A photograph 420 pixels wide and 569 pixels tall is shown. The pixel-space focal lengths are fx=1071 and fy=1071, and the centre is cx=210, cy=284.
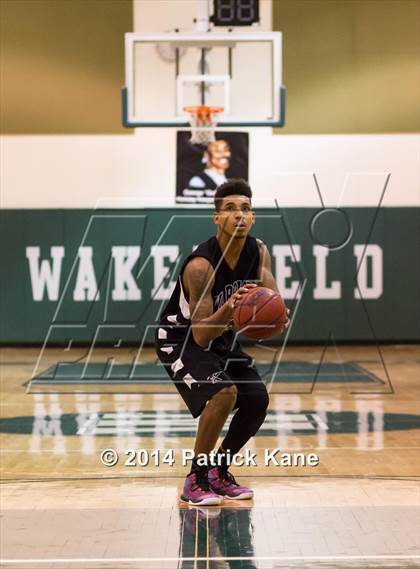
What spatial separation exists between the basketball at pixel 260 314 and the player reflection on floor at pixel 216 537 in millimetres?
1004

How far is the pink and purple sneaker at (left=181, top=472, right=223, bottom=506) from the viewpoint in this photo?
6.15m

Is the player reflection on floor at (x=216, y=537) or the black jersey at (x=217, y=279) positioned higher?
the black jersey at (x=217, y=279)

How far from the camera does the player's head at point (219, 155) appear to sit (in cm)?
1529

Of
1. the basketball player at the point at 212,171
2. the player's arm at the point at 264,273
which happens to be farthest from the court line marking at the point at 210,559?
the basketball player at the point at 212,171

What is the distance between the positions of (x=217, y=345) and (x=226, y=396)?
36cm

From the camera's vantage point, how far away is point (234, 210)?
236 inches

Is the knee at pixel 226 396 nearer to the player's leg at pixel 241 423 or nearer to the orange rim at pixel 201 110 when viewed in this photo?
the player's leg at pixel 241 423

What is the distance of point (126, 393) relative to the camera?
36.5ft

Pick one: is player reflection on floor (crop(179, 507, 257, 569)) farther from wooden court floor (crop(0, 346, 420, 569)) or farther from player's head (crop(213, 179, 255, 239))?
player's head (crop(213, 179, 255, 239))

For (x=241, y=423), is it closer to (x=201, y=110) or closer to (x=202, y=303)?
(x=202, y=303)

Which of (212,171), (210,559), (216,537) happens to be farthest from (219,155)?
(210,559)

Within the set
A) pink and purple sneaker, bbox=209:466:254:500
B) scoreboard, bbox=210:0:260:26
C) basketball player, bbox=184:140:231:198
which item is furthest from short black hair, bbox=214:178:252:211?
basketball player, bbox=184:140:231:198

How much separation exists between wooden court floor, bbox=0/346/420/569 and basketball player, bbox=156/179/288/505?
0.30m

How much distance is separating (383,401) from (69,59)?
295 inches
